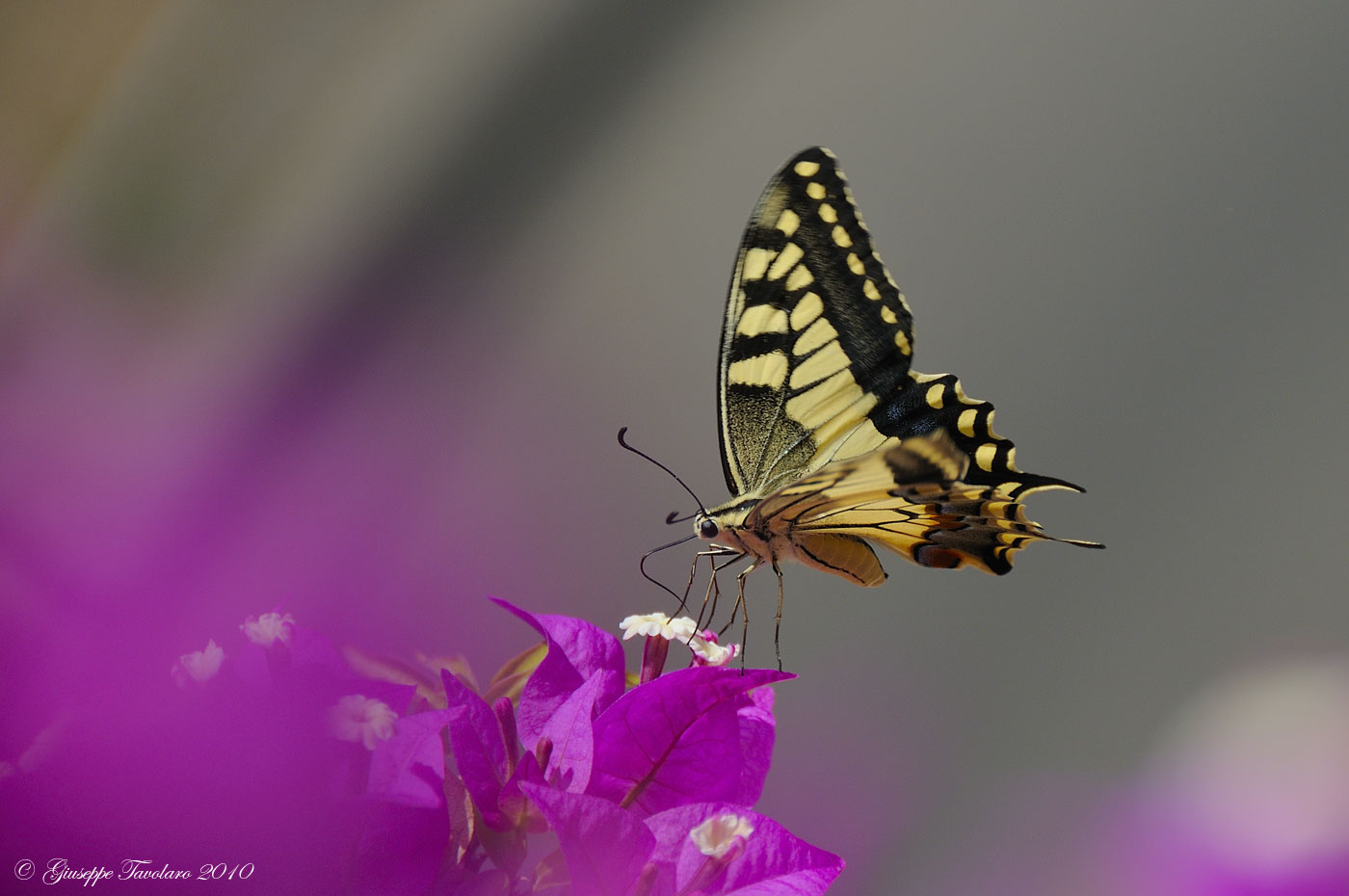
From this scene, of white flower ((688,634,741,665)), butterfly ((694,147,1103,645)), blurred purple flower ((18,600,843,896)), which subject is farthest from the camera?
butterfly ((694,147,1103,645))

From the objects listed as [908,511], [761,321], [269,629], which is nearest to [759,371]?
[761,321]

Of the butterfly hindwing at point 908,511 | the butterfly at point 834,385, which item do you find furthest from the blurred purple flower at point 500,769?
the butterfly at point 834,385

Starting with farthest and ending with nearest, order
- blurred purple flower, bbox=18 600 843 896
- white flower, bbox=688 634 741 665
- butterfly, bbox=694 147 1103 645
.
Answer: butterfly, bbox=694 147 1103 645 → white flower, bbox=688 634 741 665 → blurred purple flower, bbox=18 600 843 896

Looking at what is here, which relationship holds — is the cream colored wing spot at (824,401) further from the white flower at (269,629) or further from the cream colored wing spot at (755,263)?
the white flower at (269,629)

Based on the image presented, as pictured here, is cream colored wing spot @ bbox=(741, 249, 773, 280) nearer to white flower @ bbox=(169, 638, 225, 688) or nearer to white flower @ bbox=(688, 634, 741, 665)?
white flower @ bbox=(688, 634, 741, 665)

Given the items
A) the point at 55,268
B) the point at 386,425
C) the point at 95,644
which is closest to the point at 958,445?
the point at 95,644

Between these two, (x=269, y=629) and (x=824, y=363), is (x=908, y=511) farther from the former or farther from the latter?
(x=269, y=629)

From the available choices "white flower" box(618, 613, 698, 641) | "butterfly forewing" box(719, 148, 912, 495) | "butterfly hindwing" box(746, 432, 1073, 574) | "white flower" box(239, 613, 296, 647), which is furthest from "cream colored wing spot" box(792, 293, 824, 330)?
"white flower" box(239, 613, 296, 647)
